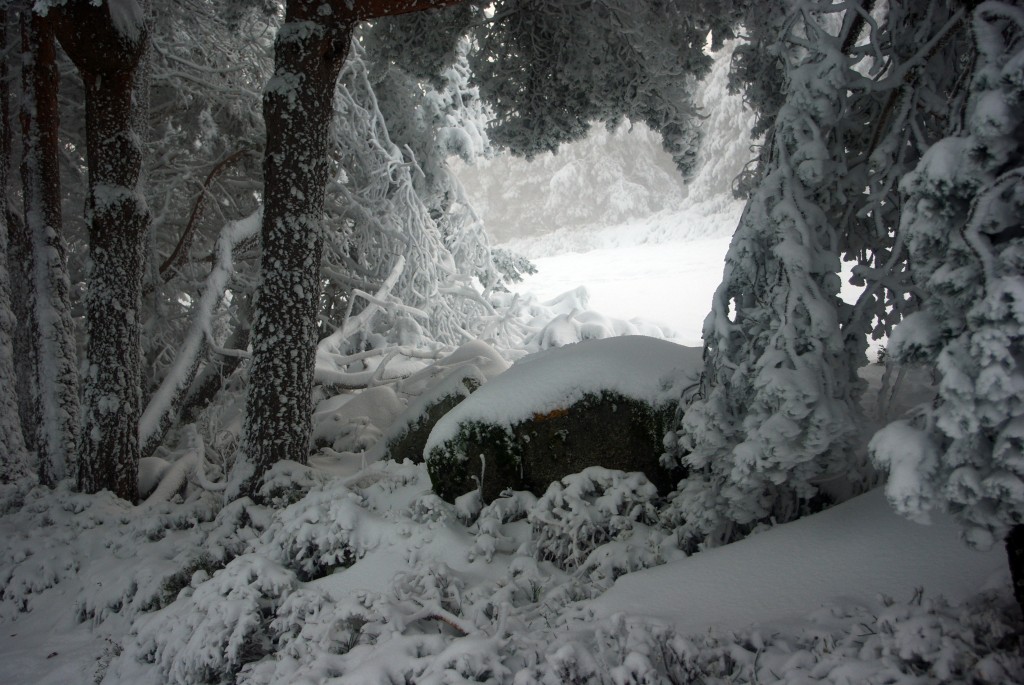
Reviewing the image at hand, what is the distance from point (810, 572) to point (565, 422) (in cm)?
220

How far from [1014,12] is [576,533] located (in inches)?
133

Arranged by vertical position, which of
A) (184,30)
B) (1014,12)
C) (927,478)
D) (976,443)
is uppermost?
(184,30)

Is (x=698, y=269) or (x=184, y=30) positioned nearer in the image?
(x=184, y=30)

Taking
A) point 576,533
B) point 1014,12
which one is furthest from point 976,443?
point 576,533

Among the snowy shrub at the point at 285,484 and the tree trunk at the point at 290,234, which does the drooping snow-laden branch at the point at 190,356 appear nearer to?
the tree trunk at the point at 290,234

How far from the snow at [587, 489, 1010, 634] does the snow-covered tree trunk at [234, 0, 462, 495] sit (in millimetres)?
3601

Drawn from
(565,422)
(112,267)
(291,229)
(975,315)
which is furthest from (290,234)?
(975,315)

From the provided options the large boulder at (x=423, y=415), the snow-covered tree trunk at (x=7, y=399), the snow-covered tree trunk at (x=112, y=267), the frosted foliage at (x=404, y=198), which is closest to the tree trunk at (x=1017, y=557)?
the large boulder at (x=423, y=415)

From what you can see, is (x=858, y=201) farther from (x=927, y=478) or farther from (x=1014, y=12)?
(x=927, y=478)

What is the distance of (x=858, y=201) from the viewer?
3553 mm

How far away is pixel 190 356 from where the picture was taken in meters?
7.94

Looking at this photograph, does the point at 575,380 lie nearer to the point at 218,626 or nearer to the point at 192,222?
the point at 218,626

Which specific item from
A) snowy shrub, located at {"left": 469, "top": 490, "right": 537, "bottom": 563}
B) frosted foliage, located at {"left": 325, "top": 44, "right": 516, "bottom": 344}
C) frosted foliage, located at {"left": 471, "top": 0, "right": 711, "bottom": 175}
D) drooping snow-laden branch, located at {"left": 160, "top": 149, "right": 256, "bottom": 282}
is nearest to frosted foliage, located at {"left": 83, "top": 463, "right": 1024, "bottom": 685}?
snowy shrub, located at {"left": 469, "top": 490, "right": 537, "bottom": 563}

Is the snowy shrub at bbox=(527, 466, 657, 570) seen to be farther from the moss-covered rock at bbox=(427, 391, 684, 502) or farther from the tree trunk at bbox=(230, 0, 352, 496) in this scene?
the tree trunk at bbox=(230, 0, 352, 496)
